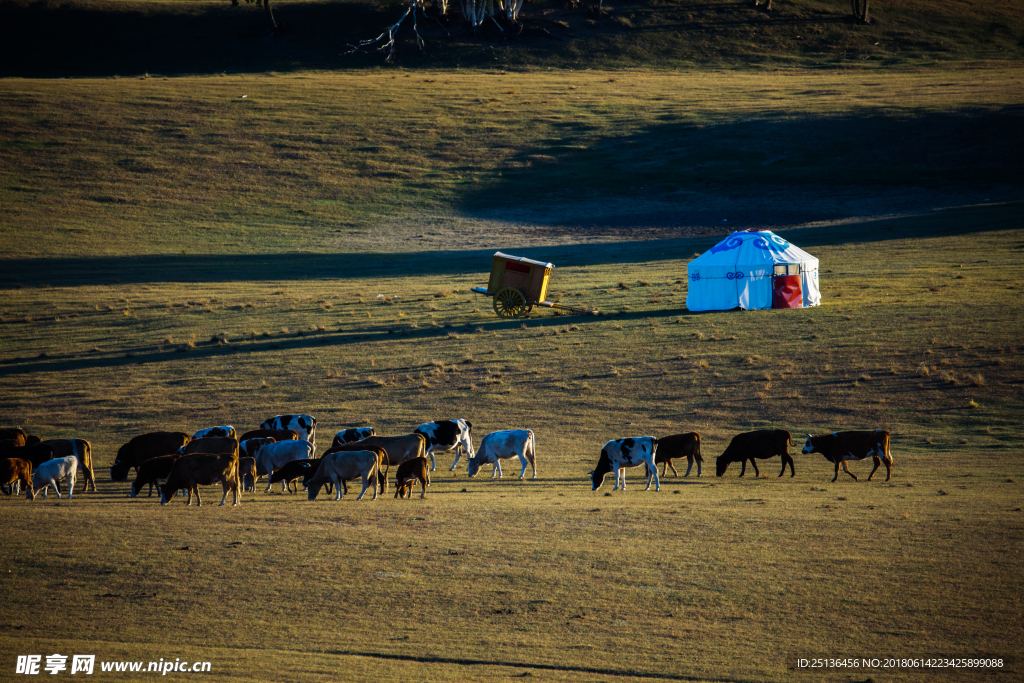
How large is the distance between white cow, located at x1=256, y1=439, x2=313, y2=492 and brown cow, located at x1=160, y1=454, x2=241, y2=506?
2.62m

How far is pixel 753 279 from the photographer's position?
38.3 meters

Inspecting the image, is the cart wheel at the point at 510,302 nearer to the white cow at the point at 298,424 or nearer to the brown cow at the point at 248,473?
the white cow at the point at 298,424

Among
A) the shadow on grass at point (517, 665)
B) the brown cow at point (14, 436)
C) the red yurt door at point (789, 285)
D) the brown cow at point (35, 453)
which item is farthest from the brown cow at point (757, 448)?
the red yurt door at point (789, 285)

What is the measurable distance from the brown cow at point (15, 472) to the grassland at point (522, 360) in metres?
1.34

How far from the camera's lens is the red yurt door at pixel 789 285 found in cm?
3791

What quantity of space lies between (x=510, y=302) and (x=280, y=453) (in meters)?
19.2

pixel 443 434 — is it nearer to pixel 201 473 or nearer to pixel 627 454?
pixel 627 454

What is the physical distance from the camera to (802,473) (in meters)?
19.9

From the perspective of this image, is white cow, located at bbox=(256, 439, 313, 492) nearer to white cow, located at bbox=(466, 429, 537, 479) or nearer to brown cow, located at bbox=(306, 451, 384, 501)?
brown cow, located at bbox=(306, 451, 384, 501)

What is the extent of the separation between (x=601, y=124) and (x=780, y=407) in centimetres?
5787

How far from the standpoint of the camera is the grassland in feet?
36.0

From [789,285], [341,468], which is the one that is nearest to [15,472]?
[341,468]

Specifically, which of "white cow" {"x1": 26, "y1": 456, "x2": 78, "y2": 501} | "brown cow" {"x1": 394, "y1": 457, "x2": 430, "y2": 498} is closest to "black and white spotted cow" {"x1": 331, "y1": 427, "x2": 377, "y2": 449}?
"brown cow" {"x1": 394, "y1": 457, "x2": 430, "y2": 498}

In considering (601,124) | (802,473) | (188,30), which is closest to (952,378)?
(802,473)
